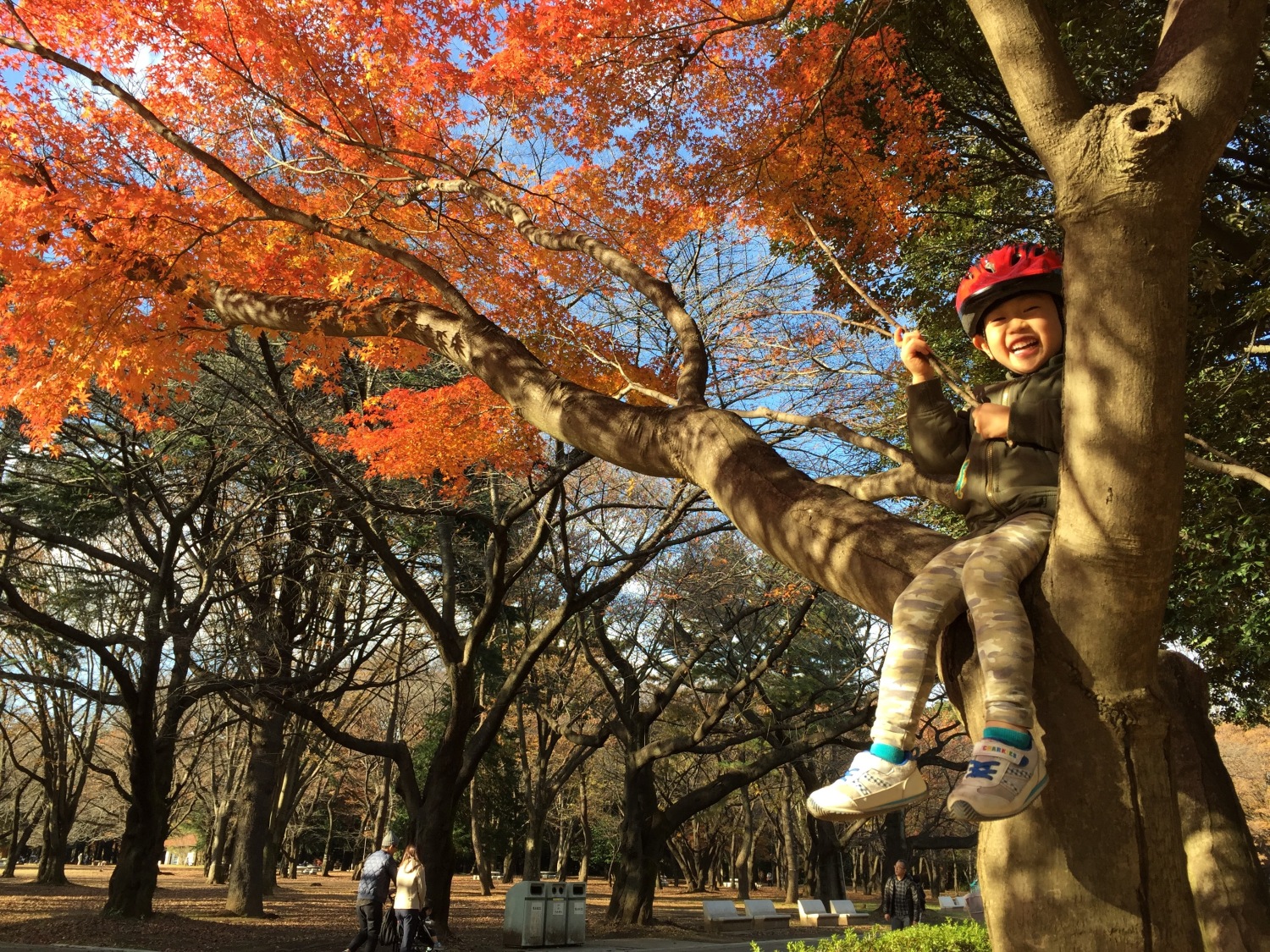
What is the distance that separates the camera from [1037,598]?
201 cm

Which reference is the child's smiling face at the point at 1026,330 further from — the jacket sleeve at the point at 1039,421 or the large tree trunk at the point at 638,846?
the large tree trunk at the point at 638,846

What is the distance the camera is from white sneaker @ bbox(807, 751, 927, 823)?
1.91m

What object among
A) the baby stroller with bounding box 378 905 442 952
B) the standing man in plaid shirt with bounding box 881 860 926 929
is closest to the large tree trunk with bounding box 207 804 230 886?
the baby stroller with bounding box 378 905 442 952

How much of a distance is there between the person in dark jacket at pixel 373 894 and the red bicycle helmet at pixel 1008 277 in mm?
9085

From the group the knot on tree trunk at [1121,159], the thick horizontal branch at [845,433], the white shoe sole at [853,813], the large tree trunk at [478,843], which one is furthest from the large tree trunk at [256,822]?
the knot on tree trunk at [1121,159]

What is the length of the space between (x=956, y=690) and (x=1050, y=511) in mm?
507

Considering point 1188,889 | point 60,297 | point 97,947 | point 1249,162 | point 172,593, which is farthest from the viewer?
point 172,593

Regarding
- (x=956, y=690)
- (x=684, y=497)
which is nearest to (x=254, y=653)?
(x=684, y=497)

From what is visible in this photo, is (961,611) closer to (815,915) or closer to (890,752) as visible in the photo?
(890,752)

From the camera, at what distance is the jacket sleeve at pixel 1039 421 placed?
2193 millimetres

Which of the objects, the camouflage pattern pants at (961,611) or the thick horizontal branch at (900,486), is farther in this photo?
the thick horizontal branch at (900,486)

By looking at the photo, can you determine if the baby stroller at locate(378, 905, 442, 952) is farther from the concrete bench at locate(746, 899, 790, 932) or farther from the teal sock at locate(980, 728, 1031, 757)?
the concrete bench at locate(746, 899, 790, 932)

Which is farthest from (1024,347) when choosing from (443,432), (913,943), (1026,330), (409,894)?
(409,894)

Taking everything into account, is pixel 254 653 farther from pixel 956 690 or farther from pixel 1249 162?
pixel 1249 162
